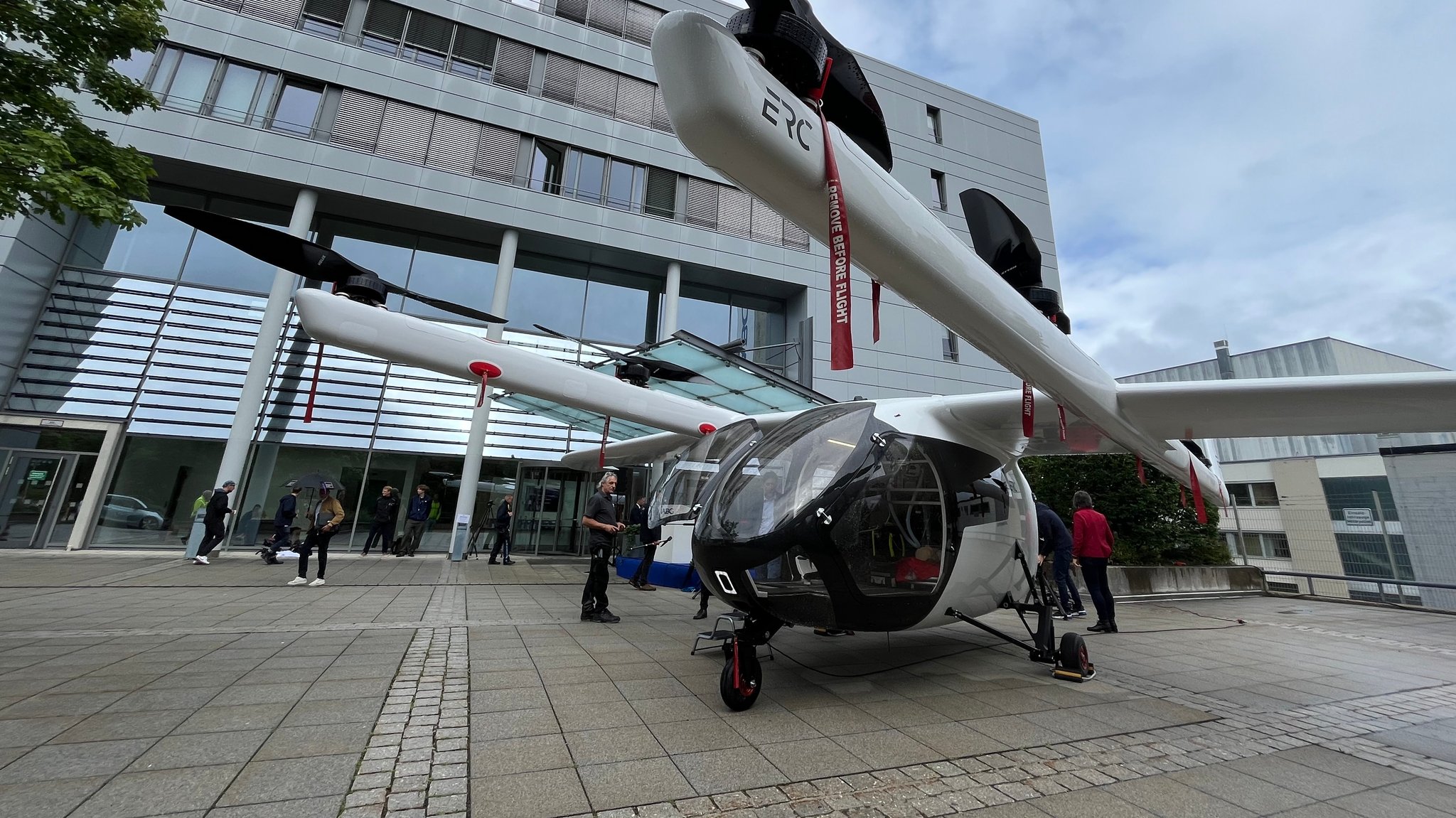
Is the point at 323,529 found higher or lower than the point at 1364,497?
lower

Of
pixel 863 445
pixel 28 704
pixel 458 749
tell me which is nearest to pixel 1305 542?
pixel 863 445

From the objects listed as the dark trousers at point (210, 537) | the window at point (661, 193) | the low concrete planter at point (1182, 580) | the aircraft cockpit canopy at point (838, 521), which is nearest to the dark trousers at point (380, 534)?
the dark trousers at point (210, 537)

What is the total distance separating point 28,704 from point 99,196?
15.9 ft

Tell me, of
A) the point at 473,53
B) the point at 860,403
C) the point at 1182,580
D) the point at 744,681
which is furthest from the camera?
the point at 473,53

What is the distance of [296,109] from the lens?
14766 millimetres

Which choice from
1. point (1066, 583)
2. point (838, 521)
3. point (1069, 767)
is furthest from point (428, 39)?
point (1069, 767)

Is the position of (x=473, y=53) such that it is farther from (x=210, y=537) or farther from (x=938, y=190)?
(x=938, y=190)

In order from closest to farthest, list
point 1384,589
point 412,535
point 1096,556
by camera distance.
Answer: point 1096,556
point 1384,589
point 412,535

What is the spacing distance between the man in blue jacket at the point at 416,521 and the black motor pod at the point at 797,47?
14.8m

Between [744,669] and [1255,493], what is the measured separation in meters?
27.3

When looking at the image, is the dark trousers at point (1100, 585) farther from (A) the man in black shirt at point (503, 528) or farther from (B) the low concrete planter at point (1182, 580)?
(A) the man in black shirt at point (503, 528)

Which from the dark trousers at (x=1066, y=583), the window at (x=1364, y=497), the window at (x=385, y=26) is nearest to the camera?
the dark trousers at (x=1066, y=583)

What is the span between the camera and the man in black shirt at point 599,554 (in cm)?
677

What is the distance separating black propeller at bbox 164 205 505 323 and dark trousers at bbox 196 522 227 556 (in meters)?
9.62
